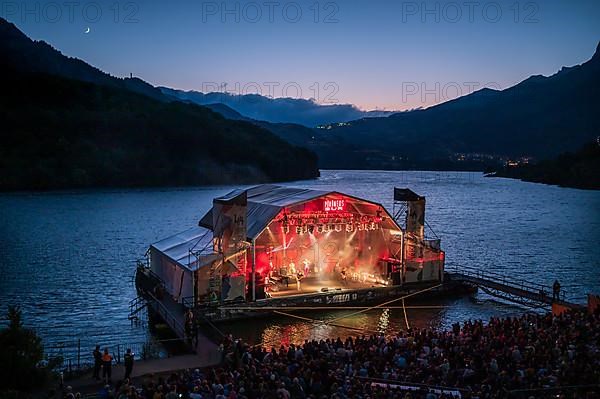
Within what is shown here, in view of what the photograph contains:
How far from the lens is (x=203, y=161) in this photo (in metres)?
177

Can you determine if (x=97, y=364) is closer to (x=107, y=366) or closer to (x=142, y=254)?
(x=107, y=366)

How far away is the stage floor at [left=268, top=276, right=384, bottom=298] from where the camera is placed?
2741cm

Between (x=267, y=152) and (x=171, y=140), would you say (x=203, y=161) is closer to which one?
(x=171, y=140)

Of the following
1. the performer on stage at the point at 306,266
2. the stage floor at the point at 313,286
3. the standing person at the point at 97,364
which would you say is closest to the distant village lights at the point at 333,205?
the performer on stage at the point at 306,266

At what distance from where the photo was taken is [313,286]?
28734mm

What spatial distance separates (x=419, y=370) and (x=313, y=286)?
15054 mm

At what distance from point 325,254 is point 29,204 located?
266ft

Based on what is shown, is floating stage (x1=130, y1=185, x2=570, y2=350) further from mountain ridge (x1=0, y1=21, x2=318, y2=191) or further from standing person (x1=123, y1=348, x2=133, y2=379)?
mountain ridge (x1=0, y1=21, x2=318, y2=191)

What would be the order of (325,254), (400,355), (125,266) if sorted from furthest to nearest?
1. (125,266)
2. (325,254)
3. (400,355)

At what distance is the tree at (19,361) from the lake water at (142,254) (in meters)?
9.74

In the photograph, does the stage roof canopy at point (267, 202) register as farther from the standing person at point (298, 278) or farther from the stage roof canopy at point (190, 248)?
the standing person at point (298, 278)

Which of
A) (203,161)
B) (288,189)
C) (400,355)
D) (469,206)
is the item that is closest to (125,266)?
(288,189)

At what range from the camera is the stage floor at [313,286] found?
27406mm

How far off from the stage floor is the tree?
41.8 ft
